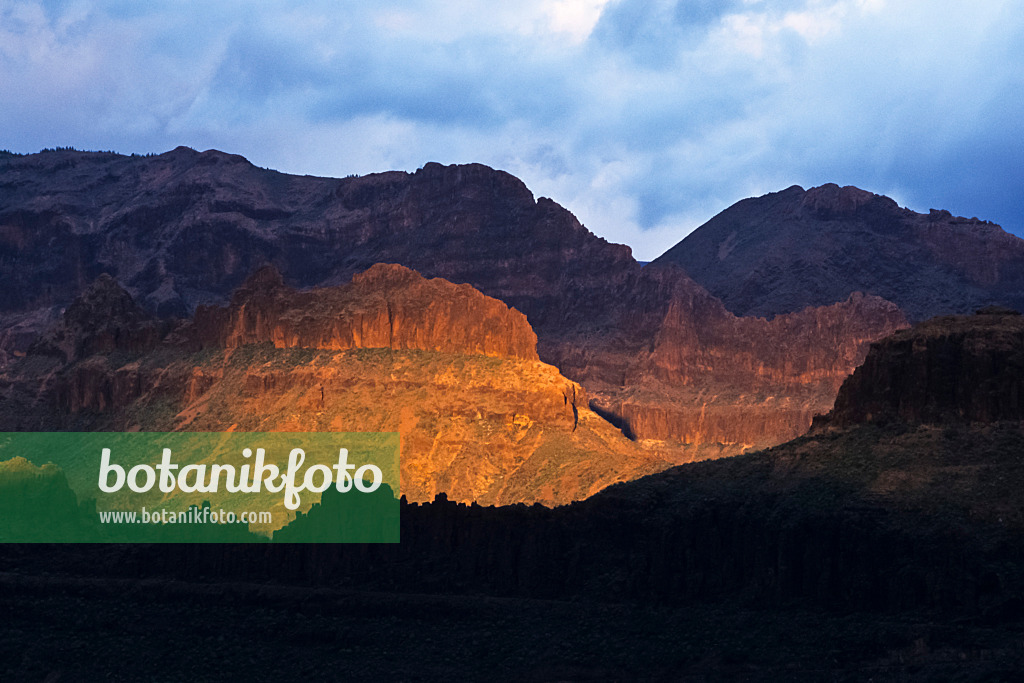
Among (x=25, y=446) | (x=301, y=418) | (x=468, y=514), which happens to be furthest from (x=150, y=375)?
(x=468, y=514)

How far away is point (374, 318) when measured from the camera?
16612 cm

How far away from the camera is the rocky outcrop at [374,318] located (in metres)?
166

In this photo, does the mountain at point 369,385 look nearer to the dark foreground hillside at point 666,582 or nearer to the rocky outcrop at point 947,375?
the dark foreground hillside at point 666,582

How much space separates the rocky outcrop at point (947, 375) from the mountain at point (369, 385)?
4751cm

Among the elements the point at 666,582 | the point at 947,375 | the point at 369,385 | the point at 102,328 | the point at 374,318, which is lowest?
the point at 666,582

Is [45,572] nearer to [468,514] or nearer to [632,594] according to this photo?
[468,514]

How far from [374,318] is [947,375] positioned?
276ft

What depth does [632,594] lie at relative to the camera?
87.9 meters

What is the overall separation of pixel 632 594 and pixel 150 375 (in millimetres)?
94402

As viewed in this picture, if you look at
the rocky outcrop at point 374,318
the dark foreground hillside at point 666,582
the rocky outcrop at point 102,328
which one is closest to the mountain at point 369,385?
the rocky outcrop at point 374,318

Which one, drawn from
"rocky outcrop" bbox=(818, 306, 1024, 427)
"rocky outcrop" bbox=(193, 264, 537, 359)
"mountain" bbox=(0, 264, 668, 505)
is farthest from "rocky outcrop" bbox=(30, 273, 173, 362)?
"rocky outcrop" bbox=(818, 306, 1024, 427)

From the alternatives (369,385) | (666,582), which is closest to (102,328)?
(369,385)

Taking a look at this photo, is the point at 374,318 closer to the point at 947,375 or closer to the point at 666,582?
the point at 666,582

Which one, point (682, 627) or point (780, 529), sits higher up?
point (780, 529)
